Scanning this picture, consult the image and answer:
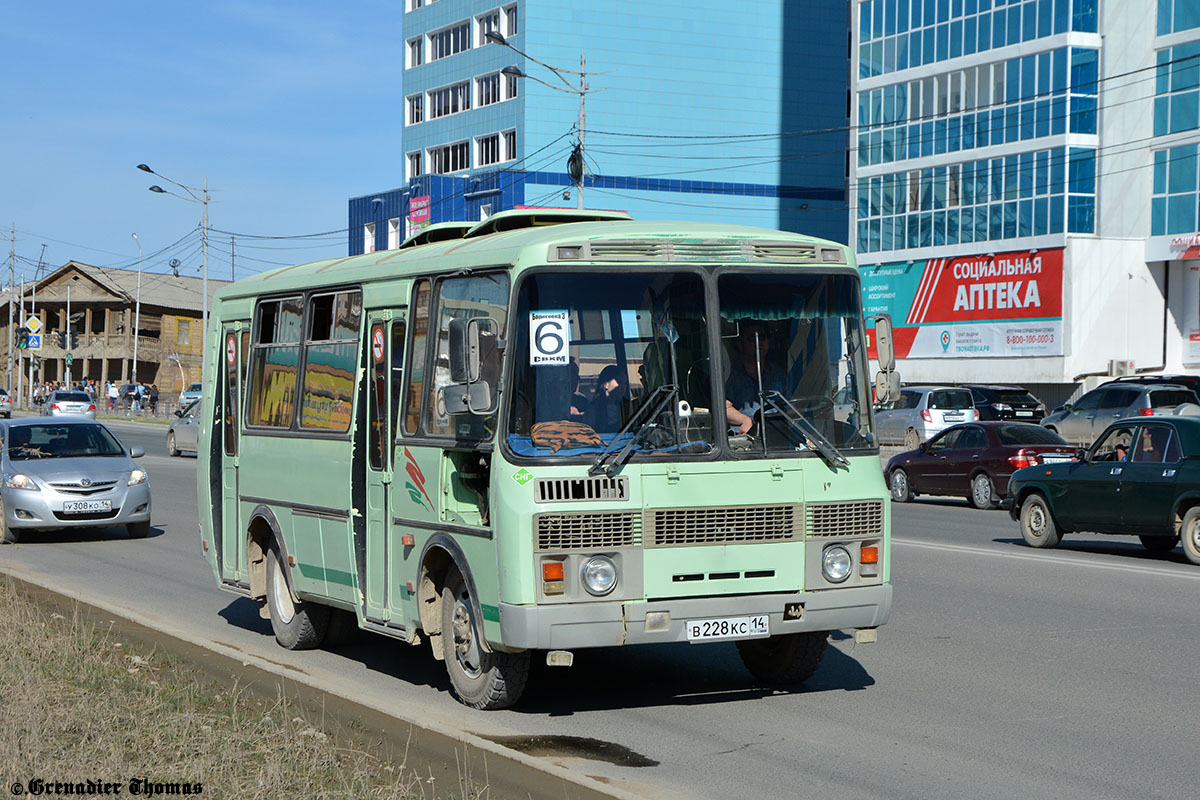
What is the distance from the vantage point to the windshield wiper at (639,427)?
7859 millimetres

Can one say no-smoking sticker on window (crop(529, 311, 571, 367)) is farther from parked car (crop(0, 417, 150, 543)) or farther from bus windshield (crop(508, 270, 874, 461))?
parked car (crop(0, 417, 150, 543))

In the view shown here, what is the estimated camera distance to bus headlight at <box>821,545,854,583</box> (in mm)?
8344

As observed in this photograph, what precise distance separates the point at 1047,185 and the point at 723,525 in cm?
4888

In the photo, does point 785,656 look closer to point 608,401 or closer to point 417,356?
point 608,401

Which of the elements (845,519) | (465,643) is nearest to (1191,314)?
(845,519)

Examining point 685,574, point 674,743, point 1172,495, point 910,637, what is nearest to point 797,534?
point 685,574

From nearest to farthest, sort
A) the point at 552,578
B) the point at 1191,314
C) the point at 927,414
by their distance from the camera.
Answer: the point at 552,578, the point at 927,414, the point at 1191,314

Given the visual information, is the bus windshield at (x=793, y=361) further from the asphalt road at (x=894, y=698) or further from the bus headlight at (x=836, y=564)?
the asphalt road at (x=894, y=698)

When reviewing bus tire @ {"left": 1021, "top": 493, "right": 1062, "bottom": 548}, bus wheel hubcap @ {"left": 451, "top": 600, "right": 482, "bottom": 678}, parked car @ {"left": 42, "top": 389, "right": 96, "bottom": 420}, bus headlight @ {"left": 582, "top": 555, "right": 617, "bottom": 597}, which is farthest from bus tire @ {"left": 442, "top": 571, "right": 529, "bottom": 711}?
parked car @ {"left": 42, "top": 389, "right": 96, "bottom": 420}

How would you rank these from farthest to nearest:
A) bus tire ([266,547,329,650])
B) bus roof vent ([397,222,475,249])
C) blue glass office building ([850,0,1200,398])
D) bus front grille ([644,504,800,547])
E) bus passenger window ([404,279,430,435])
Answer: blue glass office building ([850,0,1200,398]) → bus tire ([266,547,329,650]) → bus roof vent ([397,222,475,249]) → bus passenger window ([404,279,430,435]) → bus front grille ([644,504,800,547])

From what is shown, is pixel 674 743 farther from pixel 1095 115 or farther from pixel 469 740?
pixel 1095 115

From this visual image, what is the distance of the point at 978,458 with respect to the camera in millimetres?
25922

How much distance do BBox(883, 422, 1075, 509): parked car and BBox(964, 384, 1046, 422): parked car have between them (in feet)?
38.1

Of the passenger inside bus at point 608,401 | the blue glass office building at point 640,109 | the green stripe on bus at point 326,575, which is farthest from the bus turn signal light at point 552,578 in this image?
the blue glass office building at point 640,109
